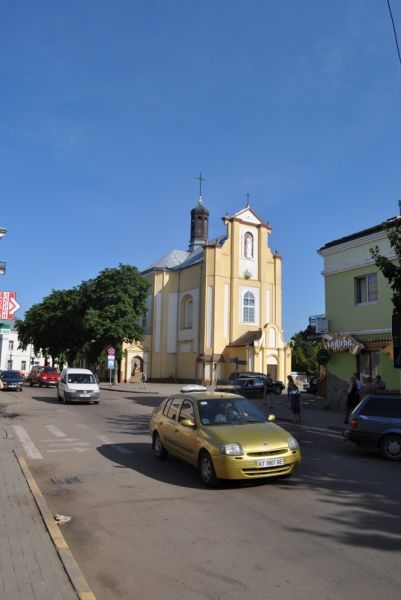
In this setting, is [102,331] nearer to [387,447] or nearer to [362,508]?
[387,447]

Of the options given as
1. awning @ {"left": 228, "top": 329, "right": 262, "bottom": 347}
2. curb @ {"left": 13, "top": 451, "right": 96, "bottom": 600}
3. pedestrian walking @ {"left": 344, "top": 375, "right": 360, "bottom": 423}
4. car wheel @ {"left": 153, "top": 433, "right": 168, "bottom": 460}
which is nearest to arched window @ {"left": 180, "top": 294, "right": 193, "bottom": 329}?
awning @ {"left": 228, "top": 329, "right": 262, "bottom": 347}

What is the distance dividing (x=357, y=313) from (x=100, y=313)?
27.4 meters

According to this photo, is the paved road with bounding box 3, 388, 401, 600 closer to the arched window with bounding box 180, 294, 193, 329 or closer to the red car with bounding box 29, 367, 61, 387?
the red car with bounding box 29, 367, 61, 387

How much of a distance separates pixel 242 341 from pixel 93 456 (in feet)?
137

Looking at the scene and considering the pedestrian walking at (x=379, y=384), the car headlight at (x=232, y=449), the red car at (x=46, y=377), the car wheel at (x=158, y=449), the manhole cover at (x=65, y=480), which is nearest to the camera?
the car headlight at (x=232, y=449)

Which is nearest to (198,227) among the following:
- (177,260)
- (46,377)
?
(177,260)

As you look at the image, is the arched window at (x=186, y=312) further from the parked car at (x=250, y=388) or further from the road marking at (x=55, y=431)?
the road marking at (x=55, y=431)

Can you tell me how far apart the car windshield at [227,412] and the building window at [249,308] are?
45.6 m

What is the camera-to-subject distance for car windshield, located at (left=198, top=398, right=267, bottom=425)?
9.01 metres

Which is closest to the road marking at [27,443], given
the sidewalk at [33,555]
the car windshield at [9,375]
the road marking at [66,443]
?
the road marking at [66,443]

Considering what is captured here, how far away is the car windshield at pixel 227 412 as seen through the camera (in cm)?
901

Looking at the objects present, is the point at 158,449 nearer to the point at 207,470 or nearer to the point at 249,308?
the point at 207,470

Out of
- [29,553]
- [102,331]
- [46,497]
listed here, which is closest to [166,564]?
[29,553]

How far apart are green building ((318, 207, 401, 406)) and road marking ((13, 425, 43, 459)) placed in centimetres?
1391
